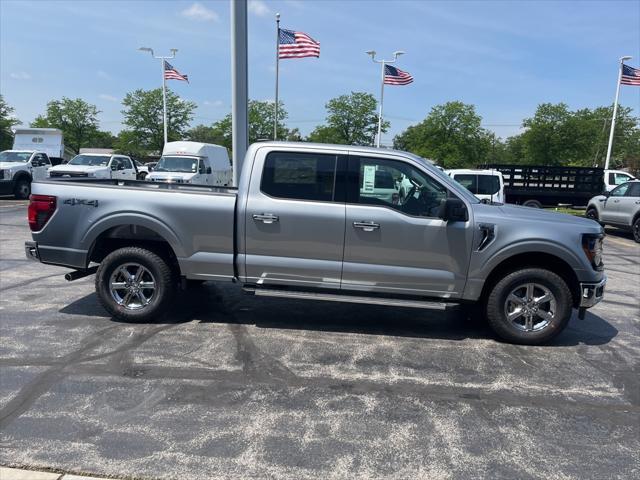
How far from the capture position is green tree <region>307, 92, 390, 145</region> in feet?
143

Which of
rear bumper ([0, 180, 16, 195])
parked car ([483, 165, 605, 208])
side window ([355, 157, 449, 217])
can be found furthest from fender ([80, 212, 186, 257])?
rear bumper ([0, 180, 16, 195])

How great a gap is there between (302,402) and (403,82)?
26.6 metres

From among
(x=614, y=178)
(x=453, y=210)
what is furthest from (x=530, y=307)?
(x=614, y=178)

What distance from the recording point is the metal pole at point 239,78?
921 cm

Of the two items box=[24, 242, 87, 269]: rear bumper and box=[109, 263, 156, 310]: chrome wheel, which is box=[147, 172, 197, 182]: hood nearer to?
box=[24, 242, 87, 269]: rear bumper

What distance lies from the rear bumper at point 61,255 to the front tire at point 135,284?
217mm

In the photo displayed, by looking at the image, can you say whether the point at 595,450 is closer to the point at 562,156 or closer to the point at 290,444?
the point at 290,444

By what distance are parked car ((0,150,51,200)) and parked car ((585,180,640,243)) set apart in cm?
2129

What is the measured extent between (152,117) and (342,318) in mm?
51092

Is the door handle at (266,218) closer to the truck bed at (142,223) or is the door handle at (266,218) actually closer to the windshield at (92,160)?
the truck bed at (142,223)

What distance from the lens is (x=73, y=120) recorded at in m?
56.4

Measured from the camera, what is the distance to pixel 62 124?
56438 millimetres

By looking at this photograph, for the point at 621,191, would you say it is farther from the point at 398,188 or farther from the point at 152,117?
the point at 152,117

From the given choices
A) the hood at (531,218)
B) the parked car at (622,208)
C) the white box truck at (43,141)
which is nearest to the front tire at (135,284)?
the hood at (531,218)
